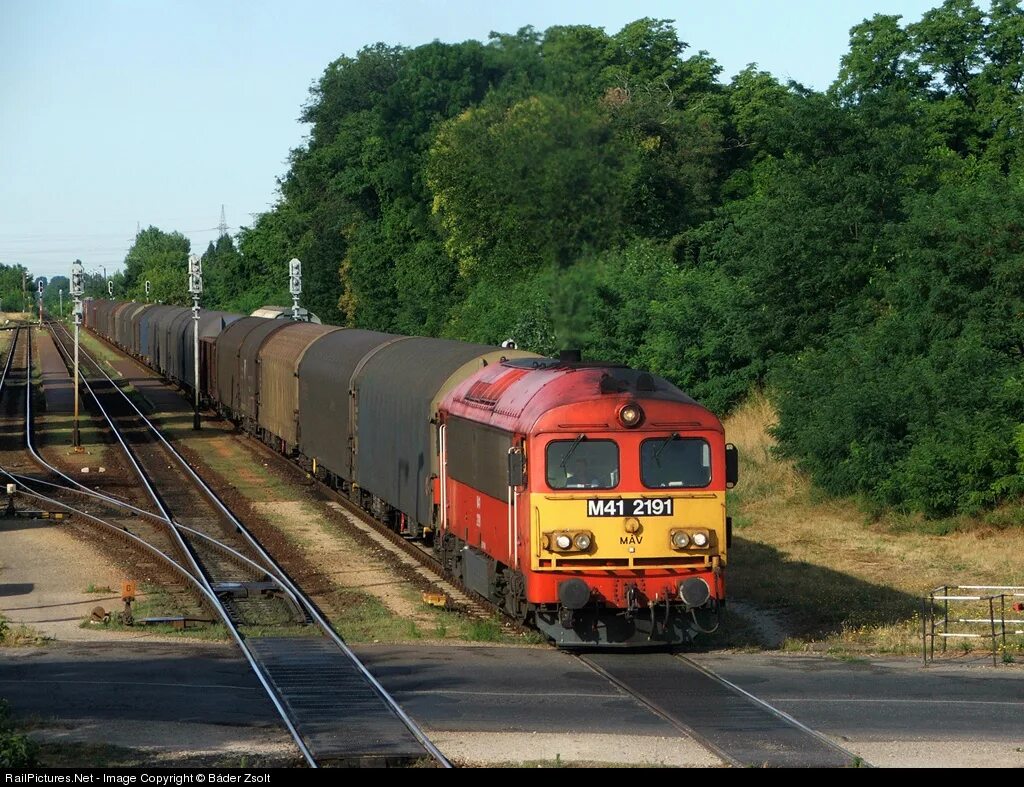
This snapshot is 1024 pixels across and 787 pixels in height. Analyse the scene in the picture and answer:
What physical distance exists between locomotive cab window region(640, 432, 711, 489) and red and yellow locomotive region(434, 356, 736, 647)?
1 cm

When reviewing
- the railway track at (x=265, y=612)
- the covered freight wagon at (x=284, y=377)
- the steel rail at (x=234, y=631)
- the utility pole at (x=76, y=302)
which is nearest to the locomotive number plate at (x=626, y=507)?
the railway track at (x=265, y=612)

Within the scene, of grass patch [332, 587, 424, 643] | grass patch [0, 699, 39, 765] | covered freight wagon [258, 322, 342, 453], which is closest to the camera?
grass patch [0, 699, 39, 765]

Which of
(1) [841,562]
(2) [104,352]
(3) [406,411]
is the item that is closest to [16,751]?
(3) [406,411]

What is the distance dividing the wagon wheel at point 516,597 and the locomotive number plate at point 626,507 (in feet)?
3.69

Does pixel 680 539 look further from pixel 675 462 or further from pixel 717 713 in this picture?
pixel 717 713

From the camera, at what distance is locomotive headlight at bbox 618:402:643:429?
1582cm

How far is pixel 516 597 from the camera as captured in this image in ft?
54.4

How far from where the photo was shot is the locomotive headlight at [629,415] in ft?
51.9

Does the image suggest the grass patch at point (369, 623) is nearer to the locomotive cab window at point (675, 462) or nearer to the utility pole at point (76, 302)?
the locomotive cab window at point (675, 462)

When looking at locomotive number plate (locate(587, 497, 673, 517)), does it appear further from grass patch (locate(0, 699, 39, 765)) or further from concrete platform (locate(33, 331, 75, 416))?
concrete platform (locate(33, 331, 75, 416))

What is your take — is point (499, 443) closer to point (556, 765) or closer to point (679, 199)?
point (556, 765)

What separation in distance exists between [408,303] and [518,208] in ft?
133

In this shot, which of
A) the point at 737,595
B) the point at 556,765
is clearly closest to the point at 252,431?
the point at 737,595

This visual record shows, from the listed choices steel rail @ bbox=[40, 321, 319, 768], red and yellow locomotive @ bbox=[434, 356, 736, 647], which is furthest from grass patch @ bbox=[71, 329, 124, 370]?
red and yellow locomotive @ bbox=[434, 356, 736, 647]
